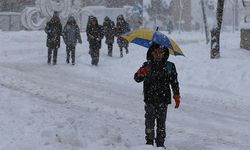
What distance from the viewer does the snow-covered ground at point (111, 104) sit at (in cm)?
782

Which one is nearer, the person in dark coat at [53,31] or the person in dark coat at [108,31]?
the person in dark coat at [53,31]

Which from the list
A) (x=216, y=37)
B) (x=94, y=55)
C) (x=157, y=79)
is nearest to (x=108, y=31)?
(x=94, y=55)

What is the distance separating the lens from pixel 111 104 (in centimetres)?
1199

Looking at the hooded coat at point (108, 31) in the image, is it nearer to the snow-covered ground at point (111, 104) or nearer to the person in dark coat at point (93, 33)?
the snow-covered ground at point (111, 104)

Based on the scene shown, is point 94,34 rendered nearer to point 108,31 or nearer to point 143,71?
point 108,31

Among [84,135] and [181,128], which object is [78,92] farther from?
[84,135]

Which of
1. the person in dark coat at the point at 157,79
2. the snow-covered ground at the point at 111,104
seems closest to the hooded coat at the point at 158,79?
the person in dark coat at the point at 157,79

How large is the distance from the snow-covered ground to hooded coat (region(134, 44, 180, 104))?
2.38 ft

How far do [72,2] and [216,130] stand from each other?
32337 mm

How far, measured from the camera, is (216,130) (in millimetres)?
9914

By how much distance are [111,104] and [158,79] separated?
4.94m

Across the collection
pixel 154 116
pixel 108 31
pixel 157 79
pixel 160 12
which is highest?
pixel 160 12

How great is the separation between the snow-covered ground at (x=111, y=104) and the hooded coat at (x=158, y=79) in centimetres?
73

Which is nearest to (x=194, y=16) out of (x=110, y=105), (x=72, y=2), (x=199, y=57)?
(x=72, y=2)
